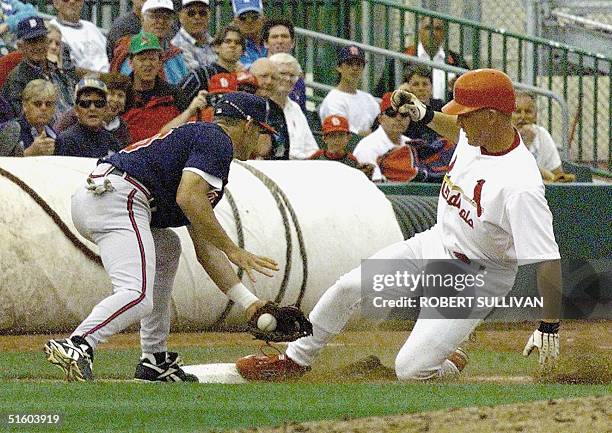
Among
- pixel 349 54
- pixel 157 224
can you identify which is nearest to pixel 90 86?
pixel 349 54

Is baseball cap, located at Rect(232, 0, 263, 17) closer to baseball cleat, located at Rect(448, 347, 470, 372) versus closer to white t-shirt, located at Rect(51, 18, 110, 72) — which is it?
white t-shirt, located at Rect(51, 18, 110, 72)

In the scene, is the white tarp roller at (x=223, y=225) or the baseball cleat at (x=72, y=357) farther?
the white tarp roller at (x=223, y=225)

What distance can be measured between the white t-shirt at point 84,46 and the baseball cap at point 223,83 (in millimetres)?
1532

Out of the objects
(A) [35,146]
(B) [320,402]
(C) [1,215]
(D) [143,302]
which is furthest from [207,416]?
(A) [35,146]

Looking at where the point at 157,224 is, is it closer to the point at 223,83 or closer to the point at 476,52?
the point at 223,83

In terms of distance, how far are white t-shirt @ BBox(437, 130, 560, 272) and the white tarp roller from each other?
3537 millimetres

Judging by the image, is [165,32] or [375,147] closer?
[165,32]

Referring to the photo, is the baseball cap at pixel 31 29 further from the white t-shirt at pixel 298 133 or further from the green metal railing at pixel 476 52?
the green metal railing at pixel 476 52

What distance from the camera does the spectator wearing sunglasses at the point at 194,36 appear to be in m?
13.2

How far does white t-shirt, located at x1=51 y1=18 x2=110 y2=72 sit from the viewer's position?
1320 cm

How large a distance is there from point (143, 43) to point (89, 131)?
3.24 feet

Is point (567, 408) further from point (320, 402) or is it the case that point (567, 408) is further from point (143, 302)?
point (143, 302)

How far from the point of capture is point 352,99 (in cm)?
1420

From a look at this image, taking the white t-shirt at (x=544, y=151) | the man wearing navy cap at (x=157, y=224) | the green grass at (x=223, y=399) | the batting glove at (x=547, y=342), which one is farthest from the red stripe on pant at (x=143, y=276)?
the white t-shirt at (x=544, y=151)
